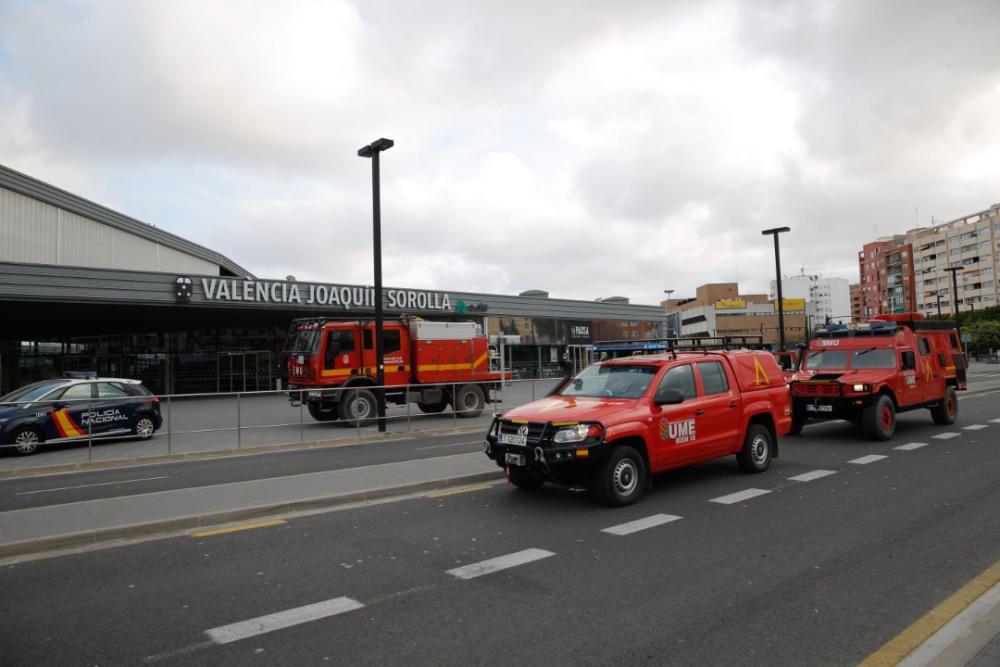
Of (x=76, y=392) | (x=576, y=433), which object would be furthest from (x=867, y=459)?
(x=76, y=392)

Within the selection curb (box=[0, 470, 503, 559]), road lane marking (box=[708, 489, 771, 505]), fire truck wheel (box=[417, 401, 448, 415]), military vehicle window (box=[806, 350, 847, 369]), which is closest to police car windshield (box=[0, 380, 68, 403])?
fire truck wheel (box=[417, 401, 448, 415])

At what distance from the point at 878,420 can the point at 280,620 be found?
11877 millimetres

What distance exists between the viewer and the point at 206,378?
37.4 m

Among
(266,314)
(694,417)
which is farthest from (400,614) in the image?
(266,314)

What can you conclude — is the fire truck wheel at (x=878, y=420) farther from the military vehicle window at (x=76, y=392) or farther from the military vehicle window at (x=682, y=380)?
the military vehicle window at (x=76, y=392)

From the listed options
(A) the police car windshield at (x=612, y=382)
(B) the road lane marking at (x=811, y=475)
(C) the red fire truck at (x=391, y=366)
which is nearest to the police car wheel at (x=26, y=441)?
→ (C) the red fire truck at (x=391, y=366)

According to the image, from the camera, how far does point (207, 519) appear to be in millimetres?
7203

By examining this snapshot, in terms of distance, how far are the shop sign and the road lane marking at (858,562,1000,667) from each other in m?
30.3

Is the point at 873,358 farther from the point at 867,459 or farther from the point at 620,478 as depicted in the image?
the point at 620,478

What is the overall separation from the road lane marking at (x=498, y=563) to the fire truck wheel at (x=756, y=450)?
4.68 meters

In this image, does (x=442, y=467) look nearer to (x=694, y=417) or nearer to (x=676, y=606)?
(x=694, y=417)

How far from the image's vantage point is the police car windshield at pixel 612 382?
27.7 feet

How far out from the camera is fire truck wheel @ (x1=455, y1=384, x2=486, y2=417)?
20.8m

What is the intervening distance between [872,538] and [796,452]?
229 inches
